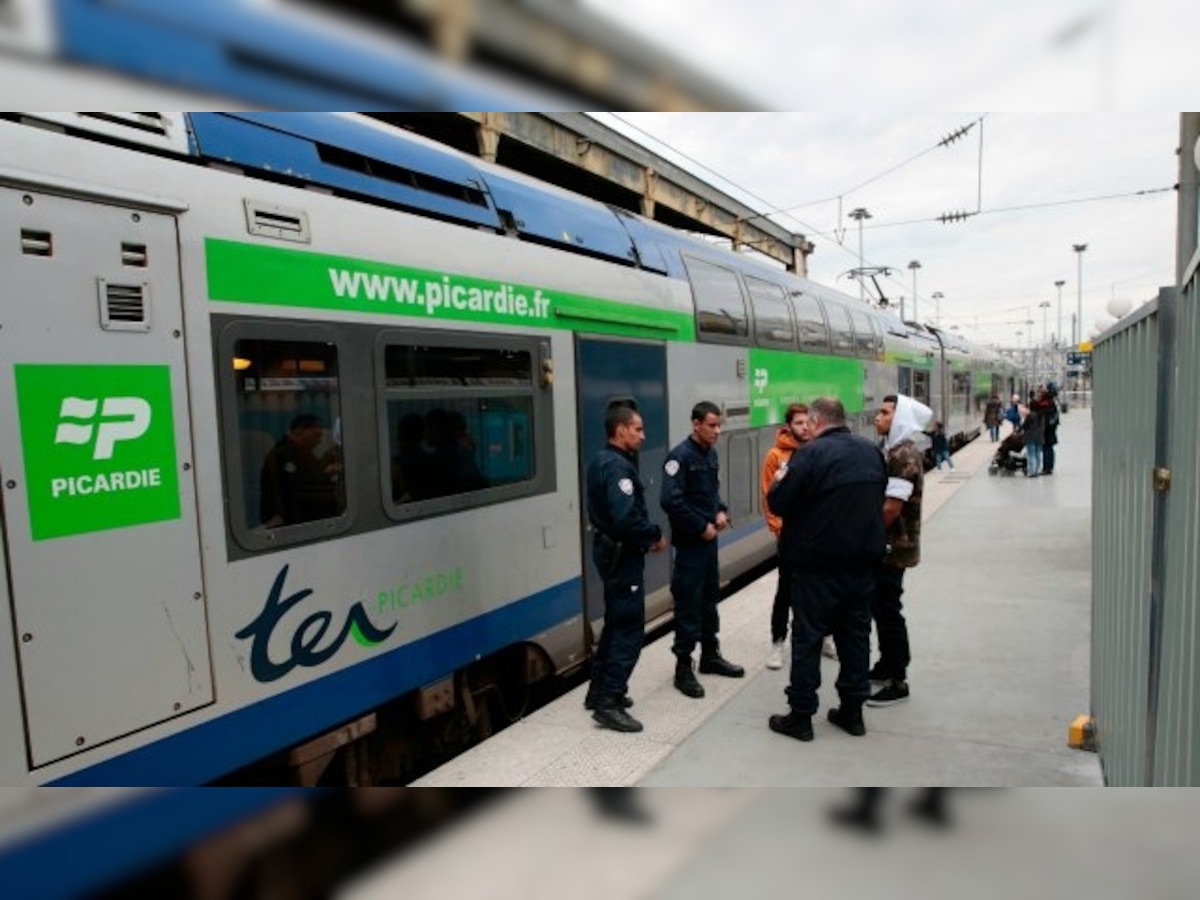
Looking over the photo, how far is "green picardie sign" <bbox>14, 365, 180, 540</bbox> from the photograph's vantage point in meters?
2.45

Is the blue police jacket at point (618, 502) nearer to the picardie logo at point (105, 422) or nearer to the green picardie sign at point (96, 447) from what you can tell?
the green picardie sign at point (96, 447)

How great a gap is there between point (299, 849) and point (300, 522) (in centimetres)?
212

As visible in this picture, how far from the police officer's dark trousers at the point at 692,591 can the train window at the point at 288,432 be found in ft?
7.17

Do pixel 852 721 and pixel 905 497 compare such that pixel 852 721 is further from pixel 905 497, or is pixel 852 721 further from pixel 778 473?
pixel 778 473

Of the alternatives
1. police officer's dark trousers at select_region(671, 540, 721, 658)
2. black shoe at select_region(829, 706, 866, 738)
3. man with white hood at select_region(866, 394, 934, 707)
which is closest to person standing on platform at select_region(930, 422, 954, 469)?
man with white hood at select_region(866, 394, 934, 707)

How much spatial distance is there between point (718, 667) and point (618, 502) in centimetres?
153

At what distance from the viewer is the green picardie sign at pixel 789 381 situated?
7965mm

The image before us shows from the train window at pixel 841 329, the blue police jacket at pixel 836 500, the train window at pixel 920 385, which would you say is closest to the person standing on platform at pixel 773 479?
the blue police jacket at pixel 836 500

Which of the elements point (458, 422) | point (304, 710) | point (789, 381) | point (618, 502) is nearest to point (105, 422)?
point (304, 710)

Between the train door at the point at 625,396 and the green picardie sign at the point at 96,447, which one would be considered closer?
the green picardie sign at the point at 96,447

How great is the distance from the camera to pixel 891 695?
473cm

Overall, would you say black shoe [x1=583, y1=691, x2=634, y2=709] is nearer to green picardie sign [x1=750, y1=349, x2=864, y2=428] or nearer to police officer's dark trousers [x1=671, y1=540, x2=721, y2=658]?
police officer's dark trousers [x1=671, y1=540, x2=721, y2=658]

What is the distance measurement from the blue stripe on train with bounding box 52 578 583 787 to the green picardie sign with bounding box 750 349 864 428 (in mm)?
4038

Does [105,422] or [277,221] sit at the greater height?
[277,221]
